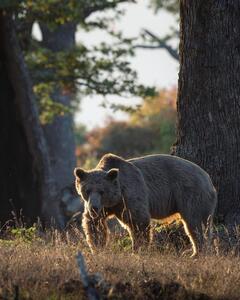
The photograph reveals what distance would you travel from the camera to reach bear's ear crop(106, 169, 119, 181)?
472 inches

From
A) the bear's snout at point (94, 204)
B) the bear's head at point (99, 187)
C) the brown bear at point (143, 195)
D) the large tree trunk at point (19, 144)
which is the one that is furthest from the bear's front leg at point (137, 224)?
the large tree trunk at point (19, 144)

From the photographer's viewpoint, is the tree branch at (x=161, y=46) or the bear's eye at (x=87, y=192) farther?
the tree branch at (x=161, y=46)

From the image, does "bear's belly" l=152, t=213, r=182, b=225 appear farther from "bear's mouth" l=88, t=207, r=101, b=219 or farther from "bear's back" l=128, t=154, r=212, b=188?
"bear's mouth" l=88, t=207, r=101, b=219

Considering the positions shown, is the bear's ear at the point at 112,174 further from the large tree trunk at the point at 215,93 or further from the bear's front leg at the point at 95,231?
the large tree trunk at the point at 215,93

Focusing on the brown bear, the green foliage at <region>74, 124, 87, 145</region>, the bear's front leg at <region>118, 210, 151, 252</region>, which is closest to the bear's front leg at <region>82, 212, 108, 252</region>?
the brown bear

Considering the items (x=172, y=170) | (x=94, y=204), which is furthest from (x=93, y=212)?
(x=172, y=170)

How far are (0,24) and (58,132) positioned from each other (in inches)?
495

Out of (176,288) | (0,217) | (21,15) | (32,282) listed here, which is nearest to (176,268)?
(176,288)

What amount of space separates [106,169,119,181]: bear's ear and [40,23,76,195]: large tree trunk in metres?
17.7

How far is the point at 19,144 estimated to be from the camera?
65.1ft

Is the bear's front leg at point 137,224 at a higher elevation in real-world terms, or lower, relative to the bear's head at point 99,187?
lower

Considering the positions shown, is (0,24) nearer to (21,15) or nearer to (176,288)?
(21,15)

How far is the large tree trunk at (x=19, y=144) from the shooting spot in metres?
19.3

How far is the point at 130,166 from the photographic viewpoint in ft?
41.5
